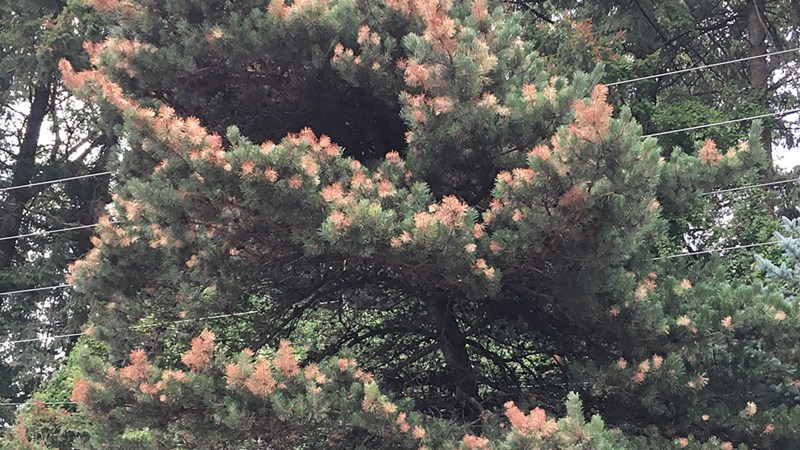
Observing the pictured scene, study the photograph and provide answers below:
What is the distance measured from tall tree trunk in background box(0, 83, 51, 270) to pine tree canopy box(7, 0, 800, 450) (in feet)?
25.7

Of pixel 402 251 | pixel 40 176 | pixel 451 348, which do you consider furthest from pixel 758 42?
pixel 40 176

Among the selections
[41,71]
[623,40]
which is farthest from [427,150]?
[41,71]

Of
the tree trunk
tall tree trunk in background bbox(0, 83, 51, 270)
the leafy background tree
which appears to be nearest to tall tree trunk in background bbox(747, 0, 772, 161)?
the tree trunk

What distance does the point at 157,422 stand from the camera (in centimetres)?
382

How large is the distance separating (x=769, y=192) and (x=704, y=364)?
4.63m

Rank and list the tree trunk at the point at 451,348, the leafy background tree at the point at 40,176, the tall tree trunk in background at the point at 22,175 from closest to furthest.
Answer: the tree trunk at the point at 451,348 < the leafy background tree at the point at 40,176 < the tall tree trunk in background at the point at 22,175

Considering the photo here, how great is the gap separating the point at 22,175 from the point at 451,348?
9.46 meters

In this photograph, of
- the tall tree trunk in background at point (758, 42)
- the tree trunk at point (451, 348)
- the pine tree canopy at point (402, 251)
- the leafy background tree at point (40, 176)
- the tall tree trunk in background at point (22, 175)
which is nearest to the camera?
the pine tree canopy at point (402, 251)

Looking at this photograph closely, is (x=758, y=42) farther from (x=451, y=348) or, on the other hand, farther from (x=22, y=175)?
(x=22, y=175)

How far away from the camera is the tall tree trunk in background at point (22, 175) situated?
11.7 meters

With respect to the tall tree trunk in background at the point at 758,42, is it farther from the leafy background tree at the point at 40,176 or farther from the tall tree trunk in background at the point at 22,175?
the tall tree trunk in background at the point at 22,175

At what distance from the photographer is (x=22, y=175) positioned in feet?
38.3

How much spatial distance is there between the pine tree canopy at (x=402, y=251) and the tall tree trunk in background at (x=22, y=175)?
309 inches

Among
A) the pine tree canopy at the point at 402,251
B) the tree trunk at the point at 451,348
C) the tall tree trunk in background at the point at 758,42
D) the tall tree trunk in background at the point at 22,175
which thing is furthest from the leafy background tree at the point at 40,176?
the tall tree trunk in background at the point at 758,42
